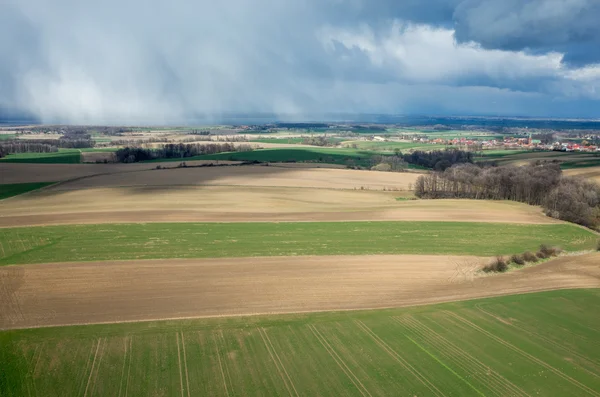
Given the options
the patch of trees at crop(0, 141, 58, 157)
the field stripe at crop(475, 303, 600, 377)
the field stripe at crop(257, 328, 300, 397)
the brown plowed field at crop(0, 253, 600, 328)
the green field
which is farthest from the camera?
the patch of trees at crop(0, 141, 58, 157)

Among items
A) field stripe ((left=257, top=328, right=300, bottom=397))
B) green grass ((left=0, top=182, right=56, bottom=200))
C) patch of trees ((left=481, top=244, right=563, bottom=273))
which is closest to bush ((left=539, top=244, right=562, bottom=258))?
patch of trees ((left=481, top=244, right=563, bottom=273))

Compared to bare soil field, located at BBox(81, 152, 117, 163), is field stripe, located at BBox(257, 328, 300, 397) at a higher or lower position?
lower

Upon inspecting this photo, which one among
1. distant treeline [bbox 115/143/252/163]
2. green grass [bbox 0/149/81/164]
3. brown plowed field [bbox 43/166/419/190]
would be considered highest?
distant treeline [bbox 115/143/252/163]

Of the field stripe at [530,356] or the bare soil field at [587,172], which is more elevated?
the bare soil field at [587,172]

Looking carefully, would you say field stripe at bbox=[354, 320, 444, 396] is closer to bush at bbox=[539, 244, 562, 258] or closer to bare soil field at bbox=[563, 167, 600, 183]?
bush at bbox=[539, 244, 562, 258]

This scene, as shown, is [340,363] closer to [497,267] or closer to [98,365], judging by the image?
[98,365]

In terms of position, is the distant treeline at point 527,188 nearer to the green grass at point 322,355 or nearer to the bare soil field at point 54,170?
the green grass at point 322,355

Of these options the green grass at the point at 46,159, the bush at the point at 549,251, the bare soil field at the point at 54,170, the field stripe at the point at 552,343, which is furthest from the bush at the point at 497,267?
the green grass at the point at 46,159
